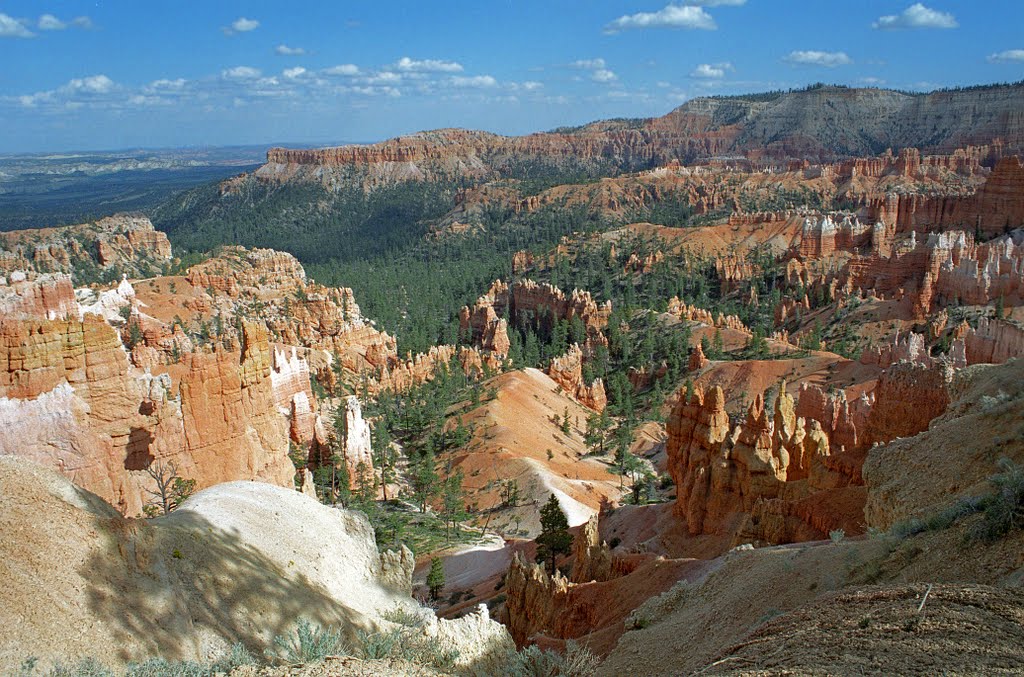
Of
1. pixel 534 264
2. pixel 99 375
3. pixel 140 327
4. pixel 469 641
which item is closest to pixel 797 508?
pixel 469 641

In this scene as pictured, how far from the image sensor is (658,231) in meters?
120

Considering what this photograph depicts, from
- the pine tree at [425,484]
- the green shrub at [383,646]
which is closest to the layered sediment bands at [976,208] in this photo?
the pine tree at [425,484]

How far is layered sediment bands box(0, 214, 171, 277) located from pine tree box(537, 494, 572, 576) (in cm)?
8877

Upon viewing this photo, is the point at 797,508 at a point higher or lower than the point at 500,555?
higher

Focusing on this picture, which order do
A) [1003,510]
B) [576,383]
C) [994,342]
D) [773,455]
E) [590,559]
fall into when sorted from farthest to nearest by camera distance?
1. [576,383]
2. [994,342]
3. [773,455]
4. [590,559]
5. [1003,510]

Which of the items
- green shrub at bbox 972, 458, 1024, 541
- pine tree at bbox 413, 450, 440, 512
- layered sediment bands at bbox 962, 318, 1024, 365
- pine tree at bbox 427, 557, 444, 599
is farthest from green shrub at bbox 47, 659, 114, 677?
layered sediment bands at bbox 962, 318, 1024, 365

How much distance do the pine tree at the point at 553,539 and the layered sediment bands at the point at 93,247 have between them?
88.8m

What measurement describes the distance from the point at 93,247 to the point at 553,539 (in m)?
102

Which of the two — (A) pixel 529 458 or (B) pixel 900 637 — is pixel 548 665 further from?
(A) pixel 529 458

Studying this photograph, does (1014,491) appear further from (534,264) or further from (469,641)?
(534,264)

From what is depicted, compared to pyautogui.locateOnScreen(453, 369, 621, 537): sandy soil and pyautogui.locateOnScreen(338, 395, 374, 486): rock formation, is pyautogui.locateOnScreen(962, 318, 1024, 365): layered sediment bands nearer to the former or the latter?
pyautogui.locateOnScreen(453, 369, 621, 537): sandy soil

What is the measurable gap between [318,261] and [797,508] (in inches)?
5664

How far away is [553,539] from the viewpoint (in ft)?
79.6

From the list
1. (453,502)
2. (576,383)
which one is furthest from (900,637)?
(576,383)
